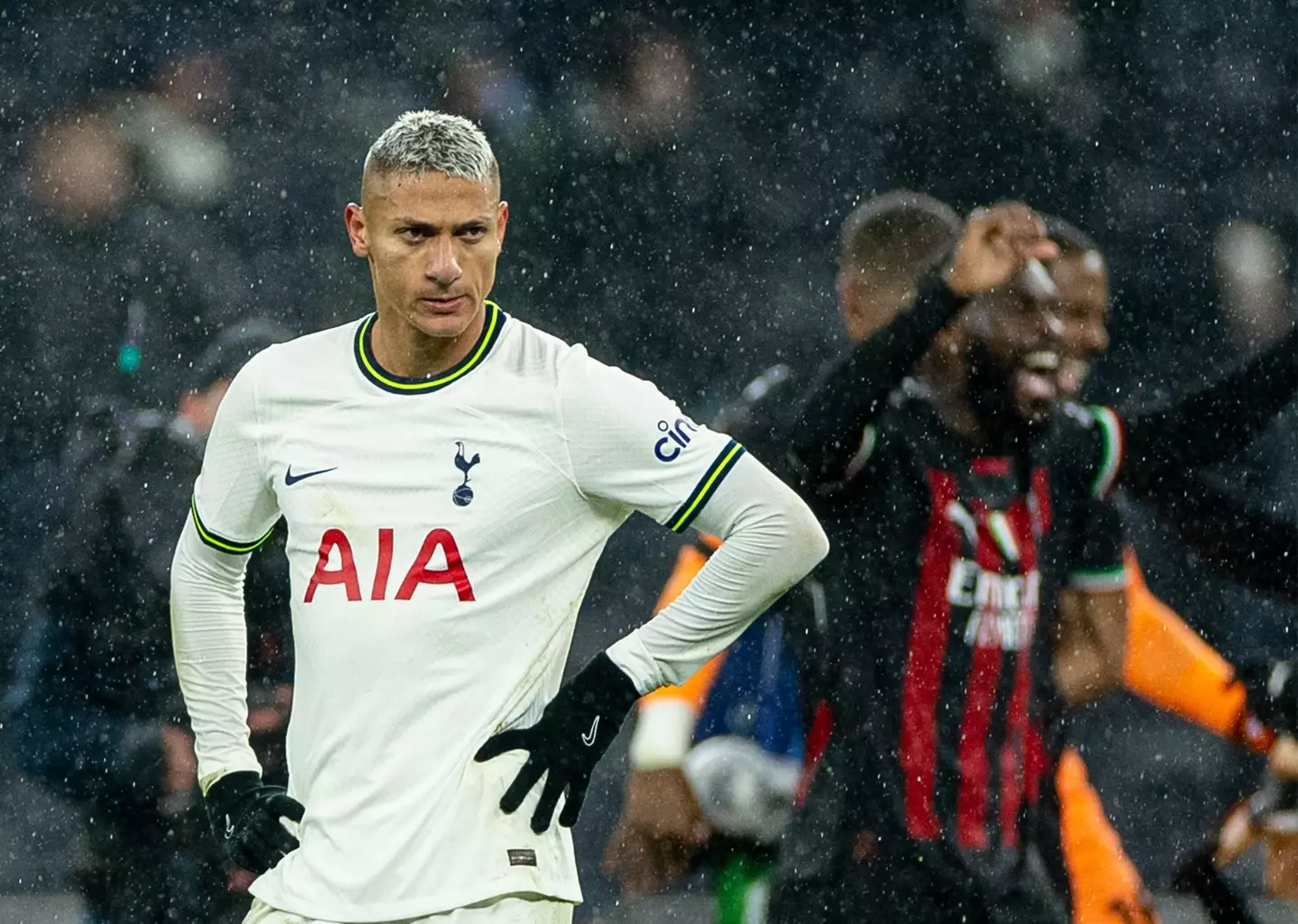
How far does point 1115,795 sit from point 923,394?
0.90 m

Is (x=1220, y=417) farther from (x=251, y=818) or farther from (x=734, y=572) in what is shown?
(x=251, y=818)

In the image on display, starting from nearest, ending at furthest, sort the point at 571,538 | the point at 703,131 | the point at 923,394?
the point at 571,538, the point at 923,394, the point at 703,131

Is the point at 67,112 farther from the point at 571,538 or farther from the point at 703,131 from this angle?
the point at 571,538

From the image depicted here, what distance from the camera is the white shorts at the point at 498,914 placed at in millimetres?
2199

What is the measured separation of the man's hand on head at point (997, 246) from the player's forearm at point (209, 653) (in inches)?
73.1

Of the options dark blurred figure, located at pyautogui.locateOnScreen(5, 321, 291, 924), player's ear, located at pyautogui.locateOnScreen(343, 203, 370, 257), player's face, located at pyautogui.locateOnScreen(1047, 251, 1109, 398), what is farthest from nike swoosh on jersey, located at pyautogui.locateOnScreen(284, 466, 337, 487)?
player's face, located at pyautogui.locateOnScreen(1047, 251, 1109, 398)

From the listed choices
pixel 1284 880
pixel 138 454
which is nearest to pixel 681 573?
pixel 138 454

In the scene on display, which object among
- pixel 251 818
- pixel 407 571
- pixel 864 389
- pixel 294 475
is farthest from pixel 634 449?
pixel 864 389

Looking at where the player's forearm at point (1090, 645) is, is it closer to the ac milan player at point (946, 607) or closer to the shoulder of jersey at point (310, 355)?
the ac milan player at point (946, 607)

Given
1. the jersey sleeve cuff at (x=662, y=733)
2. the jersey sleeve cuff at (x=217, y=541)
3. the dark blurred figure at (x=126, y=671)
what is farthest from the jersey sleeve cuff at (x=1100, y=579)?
the jersey sleeve cuff at (x=217, y=541)

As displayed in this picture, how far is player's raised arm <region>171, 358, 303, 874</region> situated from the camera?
2.43 metres

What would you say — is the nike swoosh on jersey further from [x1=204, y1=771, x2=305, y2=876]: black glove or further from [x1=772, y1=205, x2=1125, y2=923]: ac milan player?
[x1=772, y1=205, x2=1125, y2=923]: ac milan player

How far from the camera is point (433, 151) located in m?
2.33

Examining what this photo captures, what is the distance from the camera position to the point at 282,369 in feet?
8.02
